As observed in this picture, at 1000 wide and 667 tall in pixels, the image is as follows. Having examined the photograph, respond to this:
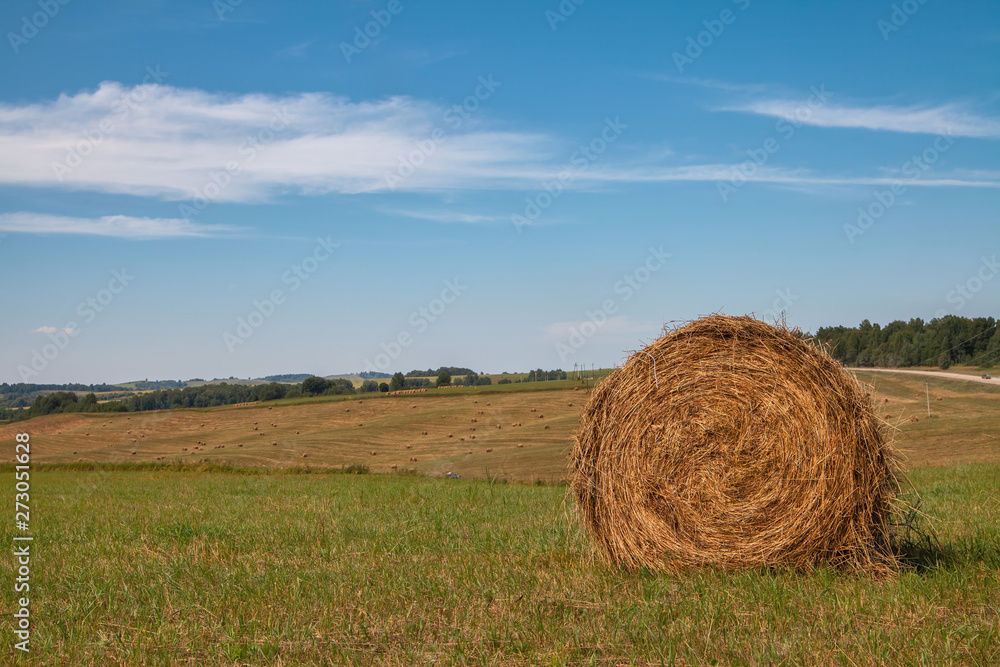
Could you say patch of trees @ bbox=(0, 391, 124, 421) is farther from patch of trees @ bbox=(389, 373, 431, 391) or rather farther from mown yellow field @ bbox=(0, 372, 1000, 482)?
patch of trees @ bbox=(389, 373, 431, 391)

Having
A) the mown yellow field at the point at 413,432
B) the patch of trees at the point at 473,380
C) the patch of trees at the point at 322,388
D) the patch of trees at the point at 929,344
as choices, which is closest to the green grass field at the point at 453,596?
the mown yellow field at the point at 413,432

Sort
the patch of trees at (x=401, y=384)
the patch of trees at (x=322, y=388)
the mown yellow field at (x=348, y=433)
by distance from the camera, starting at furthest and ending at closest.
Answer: the patch of trees at (x=401, y=384)
the patch of trees at (x=322, y=388)
the mown yellow field at (x=348, y=433)

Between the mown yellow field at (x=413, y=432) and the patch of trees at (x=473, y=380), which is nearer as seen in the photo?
the mown yellow field at (x=413, y=432)

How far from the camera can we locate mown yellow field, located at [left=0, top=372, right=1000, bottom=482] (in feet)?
94.4

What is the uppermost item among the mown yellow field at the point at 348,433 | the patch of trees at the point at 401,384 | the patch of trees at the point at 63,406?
the patch of trees at the point at 401,384

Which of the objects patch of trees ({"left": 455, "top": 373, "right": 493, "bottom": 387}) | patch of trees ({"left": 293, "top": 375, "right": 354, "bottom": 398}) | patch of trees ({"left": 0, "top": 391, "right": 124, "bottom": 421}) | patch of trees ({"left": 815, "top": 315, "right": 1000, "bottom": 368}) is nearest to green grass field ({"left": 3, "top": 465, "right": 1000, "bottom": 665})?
patch of trees ({"left": 815, "top": 315, "right": 1000, "bottom": 368})

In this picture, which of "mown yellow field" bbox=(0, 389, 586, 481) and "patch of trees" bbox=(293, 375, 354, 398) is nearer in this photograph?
"mown yellow field" bbox=(0, 389, 586, 481)

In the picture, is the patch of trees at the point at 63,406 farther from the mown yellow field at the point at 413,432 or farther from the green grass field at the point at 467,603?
the green grass field at the point at 467,603

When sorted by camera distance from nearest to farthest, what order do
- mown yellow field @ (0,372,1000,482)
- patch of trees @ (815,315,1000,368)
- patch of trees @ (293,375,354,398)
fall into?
mown yellow field @ (0,372,1000,482)
patch of trees @ (815,315,1000,368)
patch of trees @ (293,375,354,398)

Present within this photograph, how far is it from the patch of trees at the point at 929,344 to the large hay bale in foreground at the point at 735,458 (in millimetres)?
54413

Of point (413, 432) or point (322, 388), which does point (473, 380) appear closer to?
point (322, 388)

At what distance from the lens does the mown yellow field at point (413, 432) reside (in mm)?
28783

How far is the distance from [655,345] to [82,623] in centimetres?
553

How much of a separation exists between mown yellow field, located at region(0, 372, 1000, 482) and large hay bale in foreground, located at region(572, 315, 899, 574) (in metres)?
15.8
